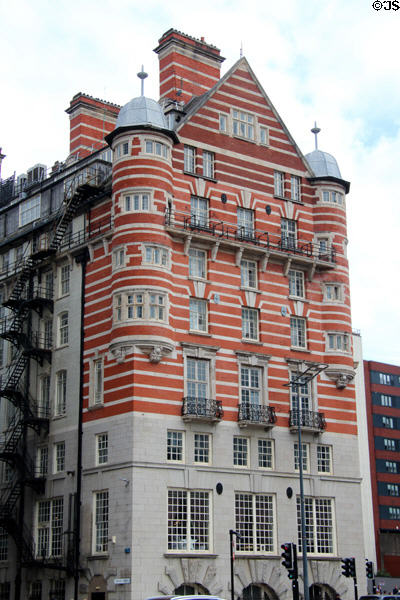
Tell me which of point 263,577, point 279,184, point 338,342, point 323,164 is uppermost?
point 323,164

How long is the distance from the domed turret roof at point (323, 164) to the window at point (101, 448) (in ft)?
77.1

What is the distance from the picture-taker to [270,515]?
5225 centimetres

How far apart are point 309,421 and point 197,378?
803 centimetres

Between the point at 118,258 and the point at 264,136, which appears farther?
the point at 264,136

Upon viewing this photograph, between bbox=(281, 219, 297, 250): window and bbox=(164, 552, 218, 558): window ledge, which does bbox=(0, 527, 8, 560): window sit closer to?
bbox=(164, 552, 218, 558): window ledge

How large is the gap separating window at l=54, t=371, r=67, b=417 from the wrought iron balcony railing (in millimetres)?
10889

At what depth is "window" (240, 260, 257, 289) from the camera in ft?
183

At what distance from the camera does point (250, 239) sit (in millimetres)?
55969

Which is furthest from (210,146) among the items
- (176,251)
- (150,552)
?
(150,552)

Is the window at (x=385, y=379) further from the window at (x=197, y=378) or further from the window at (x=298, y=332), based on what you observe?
the window at (x=197, y=378)

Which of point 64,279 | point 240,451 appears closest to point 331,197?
point 64,279

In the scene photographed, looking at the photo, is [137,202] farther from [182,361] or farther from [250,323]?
[250,323]

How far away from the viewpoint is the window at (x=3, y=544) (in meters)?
57.5

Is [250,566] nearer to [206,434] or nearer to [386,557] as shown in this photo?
[206,434]
